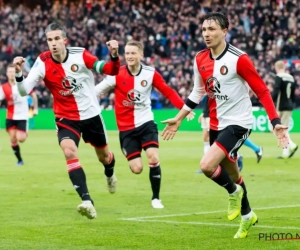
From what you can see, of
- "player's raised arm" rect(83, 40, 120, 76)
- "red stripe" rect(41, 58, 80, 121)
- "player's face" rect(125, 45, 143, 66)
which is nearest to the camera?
"player's raised arm" rect(83, 40, 120, 76)

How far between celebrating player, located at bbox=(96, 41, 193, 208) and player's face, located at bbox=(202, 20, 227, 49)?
336cm

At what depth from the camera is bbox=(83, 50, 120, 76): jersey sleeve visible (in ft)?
34.6

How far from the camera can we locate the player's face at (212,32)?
9203 millimetres

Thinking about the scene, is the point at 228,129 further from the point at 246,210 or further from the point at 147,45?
the point at 147,45

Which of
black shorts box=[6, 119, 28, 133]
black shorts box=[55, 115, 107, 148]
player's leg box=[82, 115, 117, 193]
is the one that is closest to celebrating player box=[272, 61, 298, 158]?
black shorts box=[6, 119, 28, 133]

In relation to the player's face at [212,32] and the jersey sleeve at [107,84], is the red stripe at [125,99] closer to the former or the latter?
the jersey sleeve at [107,84]

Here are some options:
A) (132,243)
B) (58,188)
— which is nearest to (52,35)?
(132,243)

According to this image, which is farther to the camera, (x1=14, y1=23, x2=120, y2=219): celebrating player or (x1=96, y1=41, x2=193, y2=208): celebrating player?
(x1=96, y1=41, x2=193, y2=208): celebrating player

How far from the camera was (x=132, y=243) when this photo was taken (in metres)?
8.77

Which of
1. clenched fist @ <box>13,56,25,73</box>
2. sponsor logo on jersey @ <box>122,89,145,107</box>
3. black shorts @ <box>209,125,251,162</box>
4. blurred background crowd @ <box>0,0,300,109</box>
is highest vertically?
clenched fist @ <box>13,56,25,73</box>

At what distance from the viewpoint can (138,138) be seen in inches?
506

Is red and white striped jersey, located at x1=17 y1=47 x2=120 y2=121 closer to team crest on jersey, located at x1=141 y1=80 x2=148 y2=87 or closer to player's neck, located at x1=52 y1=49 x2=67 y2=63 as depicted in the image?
player's neck, located at x1=52 y1=49 x2=67 y2=63

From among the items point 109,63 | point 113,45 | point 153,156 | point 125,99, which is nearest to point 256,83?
point 113,45

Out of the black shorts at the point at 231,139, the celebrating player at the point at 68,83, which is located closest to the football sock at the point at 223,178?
the black shorts at the point at 231,139
